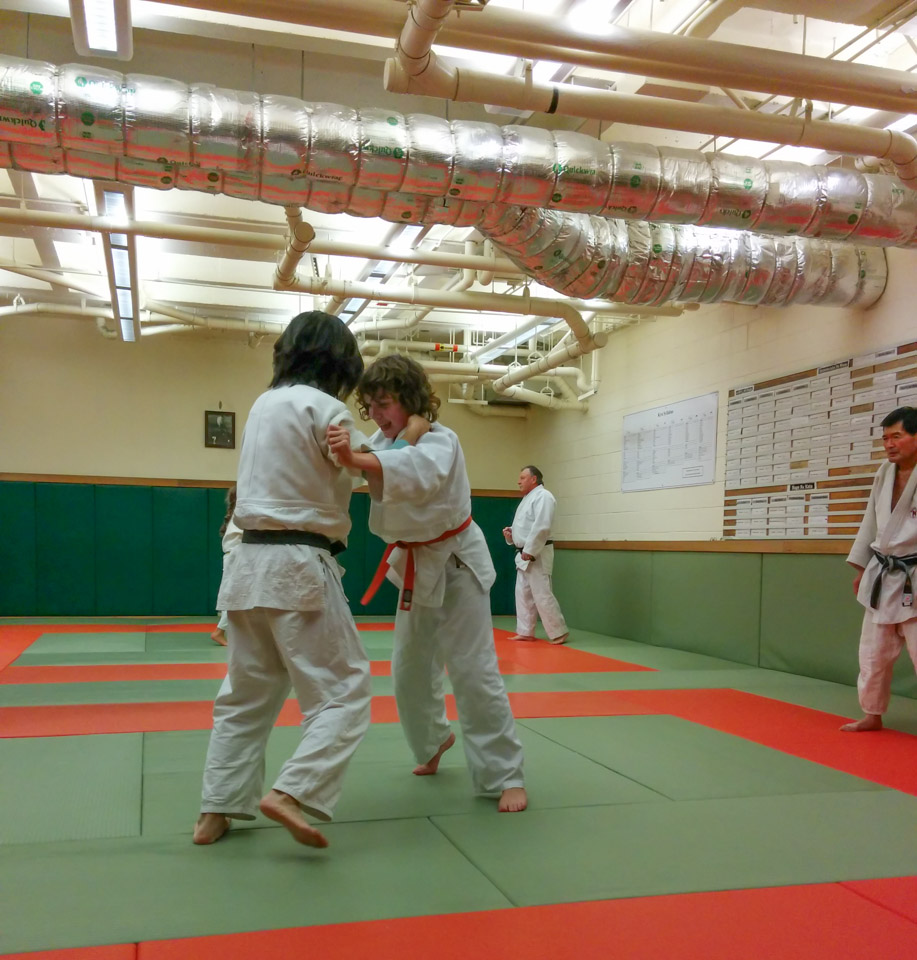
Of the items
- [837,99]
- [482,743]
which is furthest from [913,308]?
[482,743]

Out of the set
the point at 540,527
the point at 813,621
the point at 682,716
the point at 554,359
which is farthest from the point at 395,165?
the point at 554,359

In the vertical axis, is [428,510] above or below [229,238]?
below

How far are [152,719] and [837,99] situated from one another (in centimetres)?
413

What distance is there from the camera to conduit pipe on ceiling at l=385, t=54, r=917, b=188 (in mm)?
3492

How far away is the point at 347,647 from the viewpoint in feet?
7.63

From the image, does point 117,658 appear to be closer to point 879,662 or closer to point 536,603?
point 536,603

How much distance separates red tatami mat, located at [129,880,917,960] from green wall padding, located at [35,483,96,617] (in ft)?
29.8

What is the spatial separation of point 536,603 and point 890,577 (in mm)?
4360

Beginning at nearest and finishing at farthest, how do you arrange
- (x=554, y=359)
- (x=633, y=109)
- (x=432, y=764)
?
(x=432, y=764)
(x=633, y=109)
(x=554, y=359)

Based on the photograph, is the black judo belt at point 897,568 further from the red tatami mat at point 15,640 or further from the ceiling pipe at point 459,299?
the red tatami mat at point 15,640

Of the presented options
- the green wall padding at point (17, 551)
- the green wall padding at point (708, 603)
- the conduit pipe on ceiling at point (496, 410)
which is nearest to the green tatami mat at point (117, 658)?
the green wall padding at point (17, 551)

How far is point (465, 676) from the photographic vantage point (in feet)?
9.14

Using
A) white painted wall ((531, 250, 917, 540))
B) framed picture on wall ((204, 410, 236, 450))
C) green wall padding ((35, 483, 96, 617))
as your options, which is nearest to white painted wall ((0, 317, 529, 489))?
framed picture on wall ((204, 410, 236, 450))

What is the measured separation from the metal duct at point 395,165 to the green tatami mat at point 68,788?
258cm
